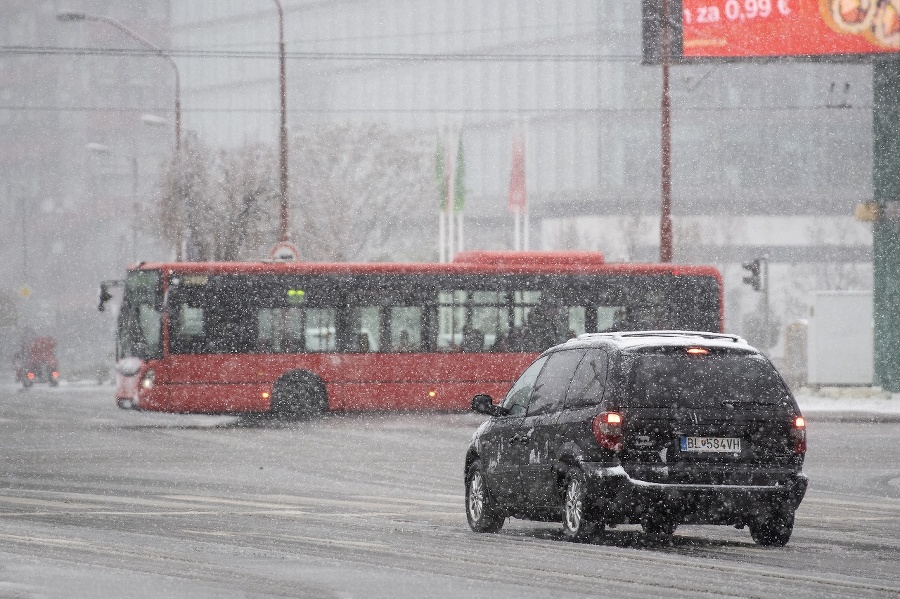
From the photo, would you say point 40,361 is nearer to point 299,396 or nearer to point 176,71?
point 176,71

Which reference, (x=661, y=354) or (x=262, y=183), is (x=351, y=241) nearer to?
(x=262, y=183)

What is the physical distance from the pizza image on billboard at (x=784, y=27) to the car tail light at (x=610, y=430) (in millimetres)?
30618

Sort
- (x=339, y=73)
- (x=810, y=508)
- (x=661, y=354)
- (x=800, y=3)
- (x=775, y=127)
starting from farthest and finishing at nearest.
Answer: (x=339, y=73)
(x=775, y=127)
(x=800, y=3)
(x=810, y=508)
(x=661, y=354)

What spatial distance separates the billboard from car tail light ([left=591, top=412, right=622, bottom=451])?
30234 mm

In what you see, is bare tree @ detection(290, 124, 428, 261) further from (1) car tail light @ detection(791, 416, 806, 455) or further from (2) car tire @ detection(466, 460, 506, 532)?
(1) car tail light @ detection(791, 416, 806, 455)

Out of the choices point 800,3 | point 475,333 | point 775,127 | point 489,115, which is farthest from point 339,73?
point 475,333

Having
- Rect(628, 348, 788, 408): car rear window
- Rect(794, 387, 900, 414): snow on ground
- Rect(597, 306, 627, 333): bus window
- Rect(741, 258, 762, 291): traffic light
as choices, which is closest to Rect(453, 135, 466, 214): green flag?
Rect(794, 387, 900, 414): snow on ground

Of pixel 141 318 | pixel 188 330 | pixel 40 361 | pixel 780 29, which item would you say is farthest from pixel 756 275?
pixel 40 361

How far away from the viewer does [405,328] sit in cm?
3403

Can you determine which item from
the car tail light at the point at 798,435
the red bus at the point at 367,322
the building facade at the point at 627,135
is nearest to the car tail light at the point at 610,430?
the car tail light at the point at 798,435

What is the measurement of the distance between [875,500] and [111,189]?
4154 inches

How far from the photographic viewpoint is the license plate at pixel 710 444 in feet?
40.8

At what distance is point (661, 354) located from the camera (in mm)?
12664

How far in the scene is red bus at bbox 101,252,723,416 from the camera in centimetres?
3269
